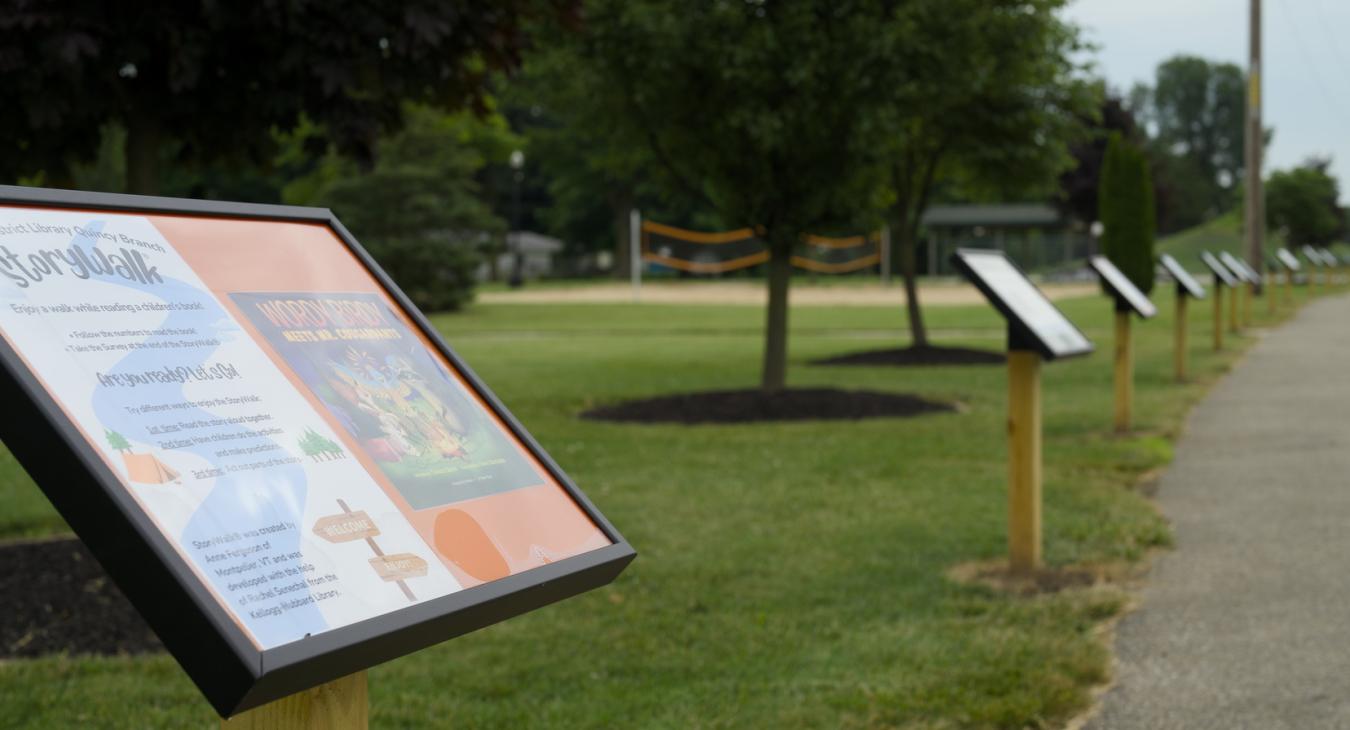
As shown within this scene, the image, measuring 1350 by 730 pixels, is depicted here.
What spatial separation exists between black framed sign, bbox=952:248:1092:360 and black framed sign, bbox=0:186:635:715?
3.64m

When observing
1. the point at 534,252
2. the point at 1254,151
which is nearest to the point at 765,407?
the point at 1254,151

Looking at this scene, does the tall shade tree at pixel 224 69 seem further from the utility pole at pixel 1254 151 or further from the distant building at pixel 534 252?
the distant building at pixel 534 252

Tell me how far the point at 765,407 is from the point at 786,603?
22.5ft

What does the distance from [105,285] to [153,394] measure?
0.73 ft

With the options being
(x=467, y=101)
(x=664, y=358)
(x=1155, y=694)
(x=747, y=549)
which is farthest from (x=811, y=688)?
(x=664, y=358)

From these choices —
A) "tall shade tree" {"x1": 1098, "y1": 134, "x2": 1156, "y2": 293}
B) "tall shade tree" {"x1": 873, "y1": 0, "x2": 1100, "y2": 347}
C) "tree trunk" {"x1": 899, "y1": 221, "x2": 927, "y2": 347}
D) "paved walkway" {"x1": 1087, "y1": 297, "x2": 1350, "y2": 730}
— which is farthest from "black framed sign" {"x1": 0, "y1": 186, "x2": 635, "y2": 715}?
"tall shade tree" {"x1": 1098, "y1": 134, "x2": 1156, "y2": 293}

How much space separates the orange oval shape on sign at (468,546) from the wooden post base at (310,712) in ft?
0.76

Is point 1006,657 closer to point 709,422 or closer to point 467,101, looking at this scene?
point 467,101

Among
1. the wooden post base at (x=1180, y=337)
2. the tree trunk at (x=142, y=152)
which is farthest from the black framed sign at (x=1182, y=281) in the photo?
the tree trunk at (x=142, y=152)

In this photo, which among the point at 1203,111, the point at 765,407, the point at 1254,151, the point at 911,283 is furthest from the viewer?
the point at 1203,111

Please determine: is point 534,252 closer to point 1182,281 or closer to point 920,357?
point 920,357

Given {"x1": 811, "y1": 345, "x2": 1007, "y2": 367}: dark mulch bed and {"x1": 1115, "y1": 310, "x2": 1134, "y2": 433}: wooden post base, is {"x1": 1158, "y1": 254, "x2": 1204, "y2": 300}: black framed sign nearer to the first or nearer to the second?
{"x1": 1115, "y1": 310, "x2": 1134, "y2": 433}: wooden post base

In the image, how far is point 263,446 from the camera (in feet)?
7.30

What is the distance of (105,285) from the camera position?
2252mm
